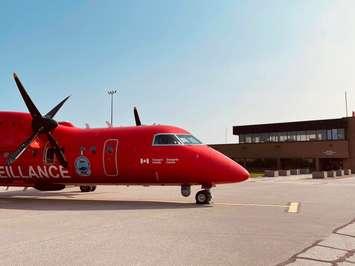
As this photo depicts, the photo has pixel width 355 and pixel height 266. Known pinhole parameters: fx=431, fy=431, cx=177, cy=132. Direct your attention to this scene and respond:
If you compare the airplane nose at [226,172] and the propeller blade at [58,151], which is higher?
the propeller blade at [58,151]

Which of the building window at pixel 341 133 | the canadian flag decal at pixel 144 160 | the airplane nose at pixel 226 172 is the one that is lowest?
the airplane nose at pixel 226 172

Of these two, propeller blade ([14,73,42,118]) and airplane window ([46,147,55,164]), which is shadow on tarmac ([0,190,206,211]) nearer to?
airplane window ([46,147,55,164])

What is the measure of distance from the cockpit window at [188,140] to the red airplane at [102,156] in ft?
0.15

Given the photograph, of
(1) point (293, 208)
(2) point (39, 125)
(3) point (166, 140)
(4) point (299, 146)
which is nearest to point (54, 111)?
(2) point (39, 125)

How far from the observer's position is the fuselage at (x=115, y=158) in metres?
18.9

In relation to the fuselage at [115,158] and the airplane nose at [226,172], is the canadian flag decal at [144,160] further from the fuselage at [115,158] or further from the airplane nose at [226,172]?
the airplane nose at [226,172]

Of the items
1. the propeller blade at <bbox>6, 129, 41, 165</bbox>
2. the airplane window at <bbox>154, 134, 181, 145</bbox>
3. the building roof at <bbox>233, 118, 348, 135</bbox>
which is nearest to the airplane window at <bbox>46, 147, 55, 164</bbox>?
the propeller blade at <bbox>6, 129, 41, 165</bbox>

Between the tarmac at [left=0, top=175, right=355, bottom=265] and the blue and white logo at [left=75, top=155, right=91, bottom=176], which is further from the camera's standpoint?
the blue and white logo at [left=75, top=155, right=91, bottom=176]

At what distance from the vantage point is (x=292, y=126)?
9094 cm

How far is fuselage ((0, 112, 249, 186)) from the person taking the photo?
61.9ft

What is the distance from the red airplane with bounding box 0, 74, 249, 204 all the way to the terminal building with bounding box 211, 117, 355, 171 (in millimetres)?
67428

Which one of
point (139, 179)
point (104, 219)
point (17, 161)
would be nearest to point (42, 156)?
point (17, 161)

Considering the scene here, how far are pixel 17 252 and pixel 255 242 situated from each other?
17.2 ft

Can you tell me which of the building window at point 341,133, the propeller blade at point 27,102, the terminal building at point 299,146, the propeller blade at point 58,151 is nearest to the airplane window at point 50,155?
the propeller blade at point 58,151
